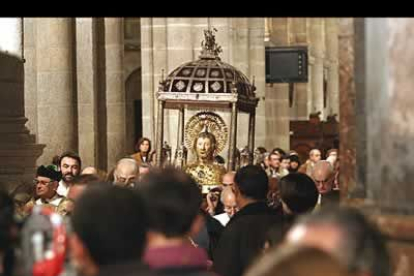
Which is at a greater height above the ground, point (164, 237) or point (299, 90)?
point (299, 90)

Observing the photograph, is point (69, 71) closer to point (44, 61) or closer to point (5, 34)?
point (44, 61)

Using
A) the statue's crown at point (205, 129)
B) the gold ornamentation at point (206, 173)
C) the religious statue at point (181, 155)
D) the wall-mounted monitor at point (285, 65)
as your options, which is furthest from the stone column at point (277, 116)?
the gold ornamentation at point (206, 173)

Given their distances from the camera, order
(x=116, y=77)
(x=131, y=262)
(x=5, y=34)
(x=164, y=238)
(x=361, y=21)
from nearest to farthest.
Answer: (x=131, y=262)
(x=164, y=238)
(x=361, y=21)
(x=5, y=34)
(x=116, y=77)

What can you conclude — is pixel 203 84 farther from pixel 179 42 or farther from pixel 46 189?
pixel 46 189

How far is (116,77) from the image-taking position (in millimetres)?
27688

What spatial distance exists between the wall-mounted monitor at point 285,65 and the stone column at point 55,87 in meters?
6.80

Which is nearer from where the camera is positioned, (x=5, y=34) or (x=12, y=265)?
(x=12, y=265)

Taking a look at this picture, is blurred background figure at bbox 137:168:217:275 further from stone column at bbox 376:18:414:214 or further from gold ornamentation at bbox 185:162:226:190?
gold ornamentation at bbox 185:162:226:190

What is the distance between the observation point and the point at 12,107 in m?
16.7

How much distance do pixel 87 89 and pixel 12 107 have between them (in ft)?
24.3

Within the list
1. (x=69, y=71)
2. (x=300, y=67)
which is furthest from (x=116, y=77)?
(x=69, y=71)

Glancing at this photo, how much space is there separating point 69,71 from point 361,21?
14.7 metres

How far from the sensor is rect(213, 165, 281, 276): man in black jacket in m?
8.32

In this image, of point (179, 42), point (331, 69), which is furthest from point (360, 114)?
point (331, 69)
